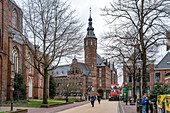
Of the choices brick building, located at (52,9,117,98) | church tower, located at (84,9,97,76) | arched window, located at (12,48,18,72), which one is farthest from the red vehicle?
church tower, located at (84,9,97,76)

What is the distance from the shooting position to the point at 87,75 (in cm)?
8650

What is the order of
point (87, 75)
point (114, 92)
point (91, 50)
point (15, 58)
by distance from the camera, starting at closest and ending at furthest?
point (15, 58) < point (114, 92) < point (87, 75) < point (91, 50)

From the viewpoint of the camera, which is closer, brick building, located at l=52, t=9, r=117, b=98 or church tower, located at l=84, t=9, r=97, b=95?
brick building, located at l=52, t=9, r=117, b=98

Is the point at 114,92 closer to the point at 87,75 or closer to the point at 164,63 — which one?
the point at 164,63

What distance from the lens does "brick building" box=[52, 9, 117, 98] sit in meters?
83.2

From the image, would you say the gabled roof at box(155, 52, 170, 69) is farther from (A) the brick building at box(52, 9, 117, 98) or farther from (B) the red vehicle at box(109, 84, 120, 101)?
(A) the brick building at box(52, 9, 117, 98)

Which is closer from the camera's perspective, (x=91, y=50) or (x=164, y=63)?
(x=164, y=63)

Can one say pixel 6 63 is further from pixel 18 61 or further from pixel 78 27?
pixel 78 27

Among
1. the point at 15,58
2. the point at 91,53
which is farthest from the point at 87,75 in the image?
the point at 15,58

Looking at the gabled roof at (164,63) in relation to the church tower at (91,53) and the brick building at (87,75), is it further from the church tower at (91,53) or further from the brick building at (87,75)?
the church tower at (91,53)

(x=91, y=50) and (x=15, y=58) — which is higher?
(x=91, y=50)

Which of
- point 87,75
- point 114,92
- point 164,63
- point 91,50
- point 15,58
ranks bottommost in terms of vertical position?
point 114,92

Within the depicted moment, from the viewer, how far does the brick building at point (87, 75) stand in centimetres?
8325

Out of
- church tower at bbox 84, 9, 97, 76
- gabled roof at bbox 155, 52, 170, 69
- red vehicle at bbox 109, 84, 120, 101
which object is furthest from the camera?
church tower at bbox 84, 9, 97, 76
